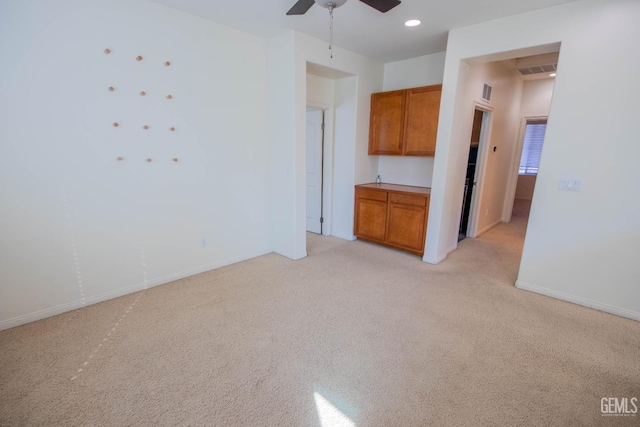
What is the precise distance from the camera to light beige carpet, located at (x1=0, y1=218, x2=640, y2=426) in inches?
64.3

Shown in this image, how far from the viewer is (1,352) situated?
2.05 metres

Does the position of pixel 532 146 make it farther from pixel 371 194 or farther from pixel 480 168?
pixel 371 194

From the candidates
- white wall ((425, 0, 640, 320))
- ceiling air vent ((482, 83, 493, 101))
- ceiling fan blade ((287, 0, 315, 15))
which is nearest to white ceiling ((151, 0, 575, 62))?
white wall ((425, 0, 640, 320))

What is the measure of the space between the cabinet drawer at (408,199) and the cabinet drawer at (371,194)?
0.12 metres

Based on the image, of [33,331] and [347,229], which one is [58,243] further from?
[347,229]

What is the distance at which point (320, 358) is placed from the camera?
6.75 feet

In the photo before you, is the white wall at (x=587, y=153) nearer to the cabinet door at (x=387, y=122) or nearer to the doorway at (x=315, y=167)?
the cabinet door at (x=387, y=122)

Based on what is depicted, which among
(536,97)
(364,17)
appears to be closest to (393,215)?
(364,17)

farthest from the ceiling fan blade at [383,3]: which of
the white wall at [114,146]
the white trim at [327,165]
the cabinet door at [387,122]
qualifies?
the white trim at [327,165]

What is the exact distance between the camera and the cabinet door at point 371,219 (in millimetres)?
4250

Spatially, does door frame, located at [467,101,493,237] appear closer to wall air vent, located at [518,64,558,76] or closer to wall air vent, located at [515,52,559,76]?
wall air vent, located at [515,52,559,76]

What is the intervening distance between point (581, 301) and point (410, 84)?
3.41 meters

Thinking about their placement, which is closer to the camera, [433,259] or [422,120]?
[433,259]

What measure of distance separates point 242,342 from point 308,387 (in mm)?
668
